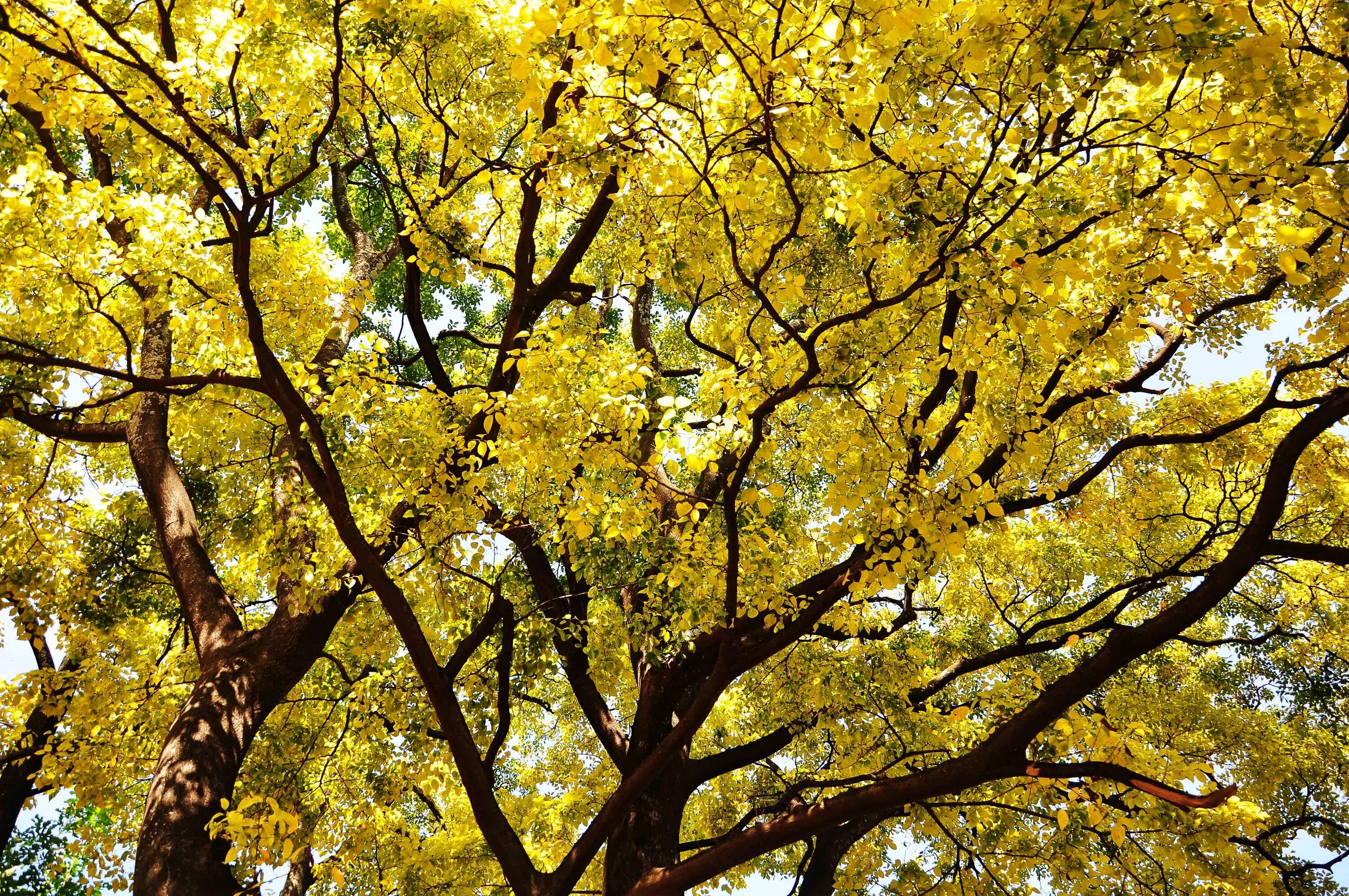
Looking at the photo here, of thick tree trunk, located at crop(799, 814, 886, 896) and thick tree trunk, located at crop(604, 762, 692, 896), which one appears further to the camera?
thick tree trunk, located at crop(799, 814, 886, 896)

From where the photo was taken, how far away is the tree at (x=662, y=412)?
11.5ft

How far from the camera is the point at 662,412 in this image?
7.41 metres

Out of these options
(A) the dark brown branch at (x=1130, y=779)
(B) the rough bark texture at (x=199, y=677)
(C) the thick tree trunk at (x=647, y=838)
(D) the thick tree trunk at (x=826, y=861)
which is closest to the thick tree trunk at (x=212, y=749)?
(B) the rough bark texture at (x=199, y=677)

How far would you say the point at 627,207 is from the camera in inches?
213

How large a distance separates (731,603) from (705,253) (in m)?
2.17

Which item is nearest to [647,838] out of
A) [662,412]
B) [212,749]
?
[212,749]

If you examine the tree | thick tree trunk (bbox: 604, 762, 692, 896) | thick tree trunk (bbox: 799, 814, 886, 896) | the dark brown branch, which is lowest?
the dark brown branch

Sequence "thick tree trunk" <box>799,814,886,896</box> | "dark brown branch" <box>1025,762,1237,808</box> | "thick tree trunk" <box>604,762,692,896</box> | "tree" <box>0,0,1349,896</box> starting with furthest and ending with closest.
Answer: "thick tree trunk" <box>799,814,886,896</box> → "thick tree trunk" <box>604,762,692,896</box> → "dark brown branch" <box>1025,762,1237,808</box> → "tree" <box>0,0,1349,896</box>

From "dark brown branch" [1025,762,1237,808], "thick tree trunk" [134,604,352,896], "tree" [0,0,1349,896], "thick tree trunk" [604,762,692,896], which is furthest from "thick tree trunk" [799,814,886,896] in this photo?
"thick tree trunk" [134,604,352,896]

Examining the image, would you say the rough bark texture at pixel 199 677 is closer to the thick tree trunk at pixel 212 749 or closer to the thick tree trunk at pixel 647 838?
the thick tree trunk at pixel 212 749

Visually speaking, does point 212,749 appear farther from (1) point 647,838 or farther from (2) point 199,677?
(1) point 647,838

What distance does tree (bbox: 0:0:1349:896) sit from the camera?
351cm

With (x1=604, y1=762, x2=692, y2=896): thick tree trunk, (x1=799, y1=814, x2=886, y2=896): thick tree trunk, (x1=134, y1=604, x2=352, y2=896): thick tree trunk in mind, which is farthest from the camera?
(x1=799, y1=814, x2=886, y2=896): thick tree trunk

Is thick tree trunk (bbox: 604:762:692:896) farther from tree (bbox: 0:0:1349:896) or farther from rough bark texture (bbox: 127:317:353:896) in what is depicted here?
rough bark texture (bbox: 127:317:353:896)
